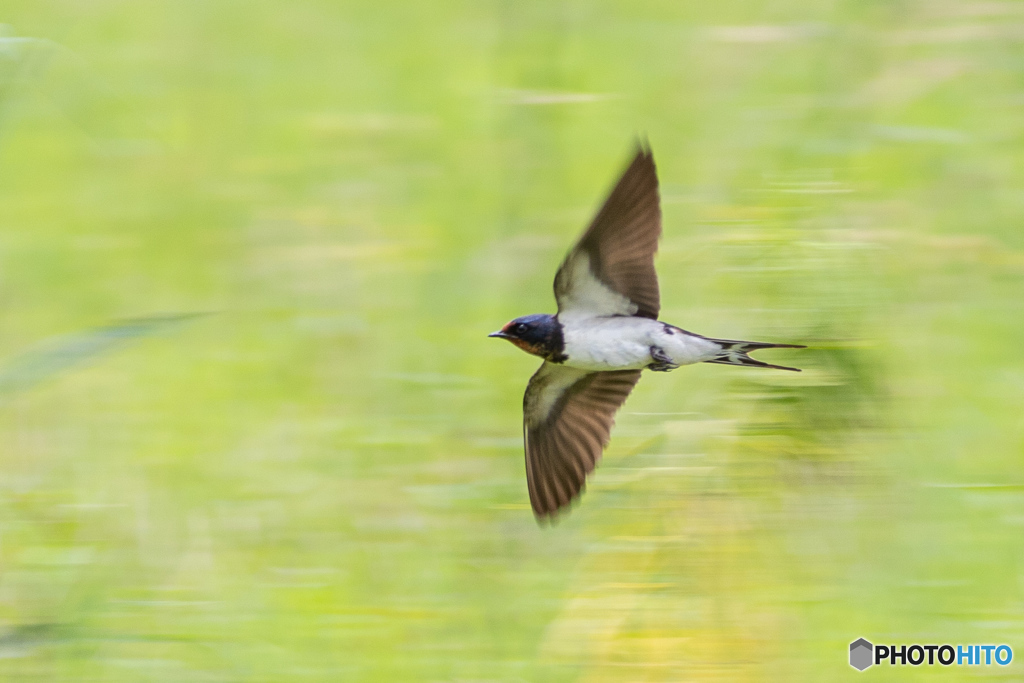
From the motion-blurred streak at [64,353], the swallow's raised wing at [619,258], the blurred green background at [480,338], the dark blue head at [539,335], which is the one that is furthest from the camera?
the blurred green background at [480,338]

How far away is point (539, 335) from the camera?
240cm

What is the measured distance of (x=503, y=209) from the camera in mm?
3117

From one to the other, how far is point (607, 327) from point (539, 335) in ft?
0.47

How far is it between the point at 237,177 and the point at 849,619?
7.59ft

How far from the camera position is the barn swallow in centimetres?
227

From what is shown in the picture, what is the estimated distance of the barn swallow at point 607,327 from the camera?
7.46 ft

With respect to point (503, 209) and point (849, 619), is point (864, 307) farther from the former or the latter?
point (503, 209)

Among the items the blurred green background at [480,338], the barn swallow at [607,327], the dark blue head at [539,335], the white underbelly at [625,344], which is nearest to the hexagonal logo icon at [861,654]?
the blurred green background at [480,338]

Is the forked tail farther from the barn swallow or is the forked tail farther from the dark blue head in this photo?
the dark blue head

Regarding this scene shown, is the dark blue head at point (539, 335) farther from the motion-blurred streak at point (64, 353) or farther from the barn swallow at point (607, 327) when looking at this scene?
the motion-blurred streak at point (64, 353)

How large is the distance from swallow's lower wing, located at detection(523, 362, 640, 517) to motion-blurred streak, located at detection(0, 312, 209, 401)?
107 cm

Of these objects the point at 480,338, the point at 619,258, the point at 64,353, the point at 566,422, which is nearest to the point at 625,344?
the point at 619,258

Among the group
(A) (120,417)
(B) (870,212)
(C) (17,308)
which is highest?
(B) (870,212)

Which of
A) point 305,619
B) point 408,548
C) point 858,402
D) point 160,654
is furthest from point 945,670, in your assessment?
point 160,654
